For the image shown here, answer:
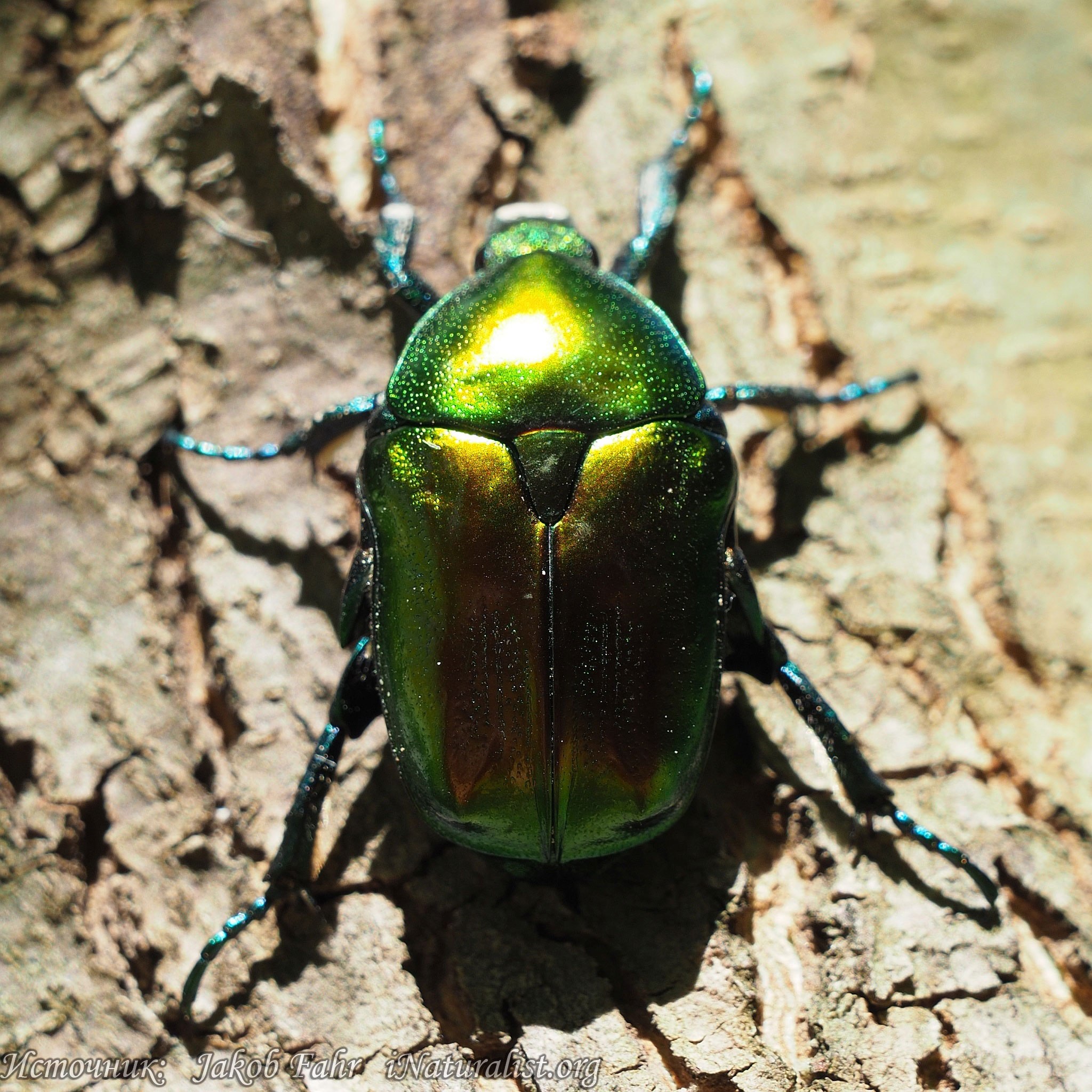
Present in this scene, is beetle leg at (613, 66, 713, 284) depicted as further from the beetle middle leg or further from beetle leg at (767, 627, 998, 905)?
beetle leg at (767, 627, 998, 905)

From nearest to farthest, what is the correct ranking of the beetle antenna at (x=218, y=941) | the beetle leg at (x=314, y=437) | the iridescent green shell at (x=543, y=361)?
the beetle antenna at (x=218, y=941) < the iridescent green shell at (x=543, y=361) < the beetle leg at (x=314, y=437)

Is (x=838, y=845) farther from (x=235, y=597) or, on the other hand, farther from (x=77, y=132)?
(x=77, y=132)

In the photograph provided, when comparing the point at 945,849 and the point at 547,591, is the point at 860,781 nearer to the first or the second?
the point at 945,849

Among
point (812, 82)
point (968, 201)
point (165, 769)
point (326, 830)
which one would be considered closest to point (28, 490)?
point (165, 769)

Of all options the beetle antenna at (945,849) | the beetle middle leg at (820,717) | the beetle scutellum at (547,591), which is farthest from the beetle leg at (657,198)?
the beetle antenna at (945,849)

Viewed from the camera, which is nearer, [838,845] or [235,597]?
[838,845]

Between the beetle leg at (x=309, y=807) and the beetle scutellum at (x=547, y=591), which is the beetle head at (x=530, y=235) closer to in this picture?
the beetle scutellum at (x=547, y=591)

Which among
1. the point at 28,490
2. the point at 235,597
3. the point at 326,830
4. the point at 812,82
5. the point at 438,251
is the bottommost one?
the point at 326,830
